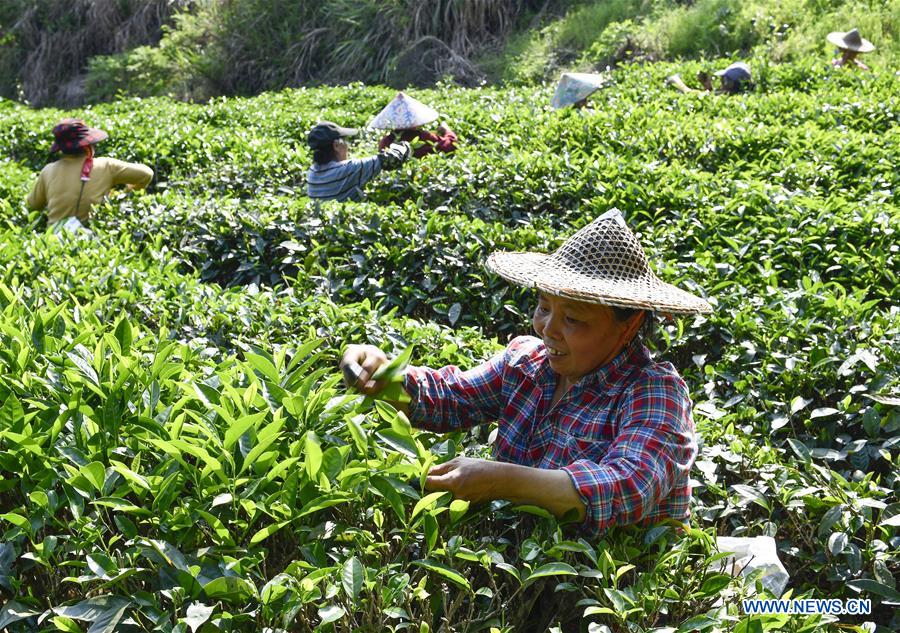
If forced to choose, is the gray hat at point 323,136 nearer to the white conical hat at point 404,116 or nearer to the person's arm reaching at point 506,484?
the white conical hat at point 404,116

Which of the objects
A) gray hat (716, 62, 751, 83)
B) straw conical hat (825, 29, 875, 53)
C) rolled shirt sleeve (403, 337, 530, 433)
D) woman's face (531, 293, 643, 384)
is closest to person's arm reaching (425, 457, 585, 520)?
woman's face (531, 293, 643, 384)

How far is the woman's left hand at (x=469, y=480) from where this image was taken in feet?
6.62

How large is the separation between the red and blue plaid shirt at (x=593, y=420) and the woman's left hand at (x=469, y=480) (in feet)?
0.60

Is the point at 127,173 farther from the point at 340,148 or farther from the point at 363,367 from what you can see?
the point at 363,367

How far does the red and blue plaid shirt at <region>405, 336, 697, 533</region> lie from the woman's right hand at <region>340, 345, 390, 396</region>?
158 mm

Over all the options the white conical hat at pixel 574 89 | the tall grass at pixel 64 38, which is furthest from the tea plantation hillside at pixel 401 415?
the tall grass at pixel 64 38

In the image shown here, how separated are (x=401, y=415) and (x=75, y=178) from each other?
484cm

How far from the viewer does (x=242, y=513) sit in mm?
2020

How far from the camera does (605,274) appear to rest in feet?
7.86

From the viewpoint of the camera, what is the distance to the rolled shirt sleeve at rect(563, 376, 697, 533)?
206 cm

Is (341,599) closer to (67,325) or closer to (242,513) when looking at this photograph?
(242,513)

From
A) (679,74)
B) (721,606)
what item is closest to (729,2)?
(679,74)

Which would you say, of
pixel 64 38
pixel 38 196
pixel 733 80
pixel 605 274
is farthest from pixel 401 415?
pixel 64 38

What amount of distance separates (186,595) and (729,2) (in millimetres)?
13234
